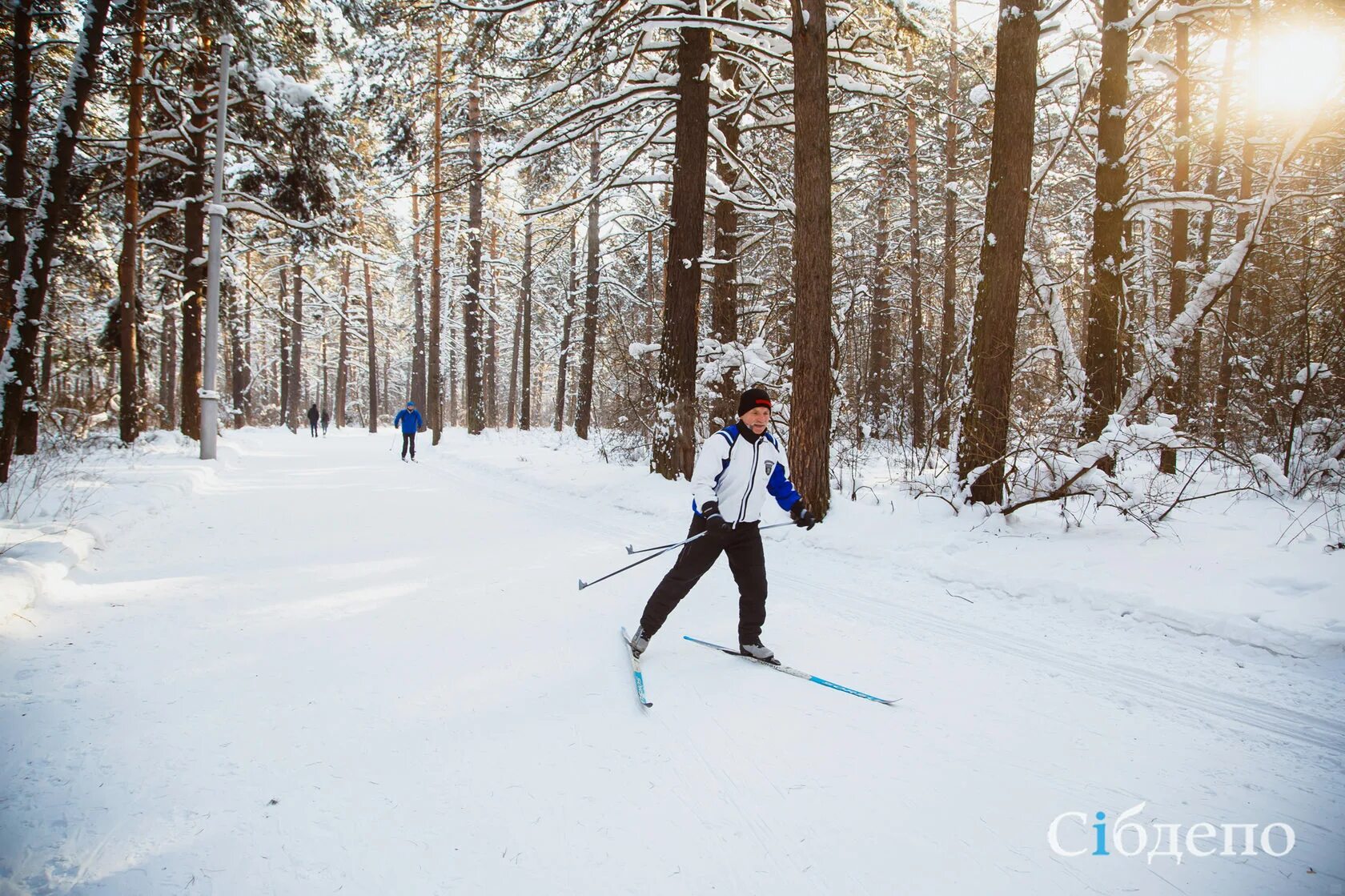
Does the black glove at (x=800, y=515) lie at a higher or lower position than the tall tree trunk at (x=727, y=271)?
lower

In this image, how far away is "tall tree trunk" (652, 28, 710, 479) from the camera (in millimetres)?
10195

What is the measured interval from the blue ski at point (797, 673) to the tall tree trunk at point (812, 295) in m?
3.68

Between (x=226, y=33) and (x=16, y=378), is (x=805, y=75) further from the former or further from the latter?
(x=226, y=33)

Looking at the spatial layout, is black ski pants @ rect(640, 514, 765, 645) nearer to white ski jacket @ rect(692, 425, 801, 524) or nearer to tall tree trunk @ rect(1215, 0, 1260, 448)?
white ski jacket @ rect(692, 425, 801, 524)

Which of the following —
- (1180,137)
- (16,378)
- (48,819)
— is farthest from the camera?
(1180,137)

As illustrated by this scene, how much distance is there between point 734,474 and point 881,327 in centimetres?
1649

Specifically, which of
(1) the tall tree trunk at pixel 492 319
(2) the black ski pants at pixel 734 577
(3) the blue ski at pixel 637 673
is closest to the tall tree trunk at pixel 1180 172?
(2) the black ski pants at pixel 734 577

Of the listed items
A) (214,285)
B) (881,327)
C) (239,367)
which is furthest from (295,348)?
(881,327)

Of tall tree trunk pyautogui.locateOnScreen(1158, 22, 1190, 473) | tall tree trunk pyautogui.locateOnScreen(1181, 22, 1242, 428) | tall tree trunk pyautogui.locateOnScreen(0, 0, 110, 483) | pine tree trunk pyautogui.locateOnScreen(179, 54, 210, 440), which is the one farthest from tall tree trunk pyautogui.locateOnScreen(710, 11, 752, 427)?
pine tree trunk pyautogui.locateOnScreen(179, 54, 210, 440)

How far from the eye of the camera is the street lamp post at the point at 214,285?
1276cm

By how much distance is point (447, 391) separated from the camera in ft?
218

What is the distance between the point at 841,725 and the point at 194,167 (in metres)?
19.2

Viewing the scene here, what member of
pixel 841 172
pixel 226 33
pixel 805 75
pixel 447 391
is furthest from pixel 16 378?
pixel 447 391

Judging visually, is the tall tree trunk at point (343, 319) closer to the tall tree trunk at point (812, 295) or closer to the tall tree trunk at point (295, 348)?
the tall tree trunk at point (295, 348)
